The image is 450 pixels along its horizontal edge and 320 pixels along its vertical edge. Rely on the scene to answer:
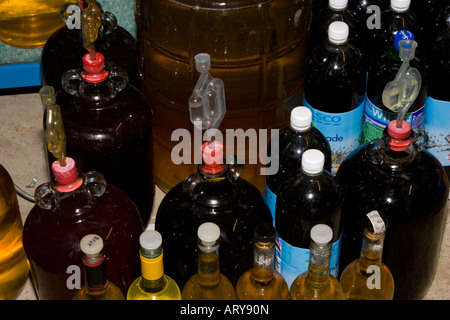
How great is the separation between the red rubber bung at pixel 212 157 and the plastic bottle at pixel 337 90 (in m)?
0.36

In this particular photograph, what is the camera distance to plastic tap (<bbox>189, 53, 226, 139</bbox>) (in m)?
1.22

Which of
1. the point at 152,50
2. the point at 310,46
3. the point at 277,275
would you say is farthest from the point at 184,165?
the point at 277,275

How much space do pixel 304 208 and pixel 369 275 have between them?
5.7 inches

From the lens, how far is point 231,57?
1.47 metres

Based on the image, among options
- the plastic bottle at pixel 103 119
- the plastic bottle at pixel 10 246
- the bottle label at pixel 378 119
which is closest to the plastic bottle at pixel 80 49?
the plastic bottle at pixel 103 119

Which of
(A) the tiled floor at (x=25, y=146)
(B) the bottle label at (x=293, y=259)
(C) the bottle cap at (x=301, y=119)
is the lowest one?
(A) the tiled floor at (x=25, y=146)

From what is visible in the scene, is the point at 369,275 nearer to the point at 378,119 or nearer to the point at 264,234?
the point at 264,234

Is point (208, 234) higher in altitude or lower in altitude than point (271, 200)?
higher

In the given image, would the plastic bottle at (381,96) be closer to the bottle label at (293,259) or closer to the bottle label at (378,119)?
the bottle label at (378,119)

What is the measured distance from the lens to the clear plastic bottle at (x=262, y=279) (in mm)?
1128

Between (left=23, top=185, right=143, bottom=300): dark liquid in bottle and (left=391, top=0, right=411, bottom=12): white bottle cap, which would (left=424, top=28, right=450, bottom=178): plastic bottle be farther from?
(left=23, top=185, right=143, bottom=300): dark liquid in bottle

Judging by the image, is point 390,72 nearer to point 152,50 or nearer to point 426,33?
point 426,33

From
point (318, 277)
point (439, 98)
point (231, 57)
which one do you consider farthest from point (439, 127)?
point (318, 277)

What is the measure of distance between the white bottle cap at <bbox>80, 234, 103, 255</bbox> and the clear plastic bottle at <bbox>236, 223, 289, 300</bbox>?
0.73 ft
